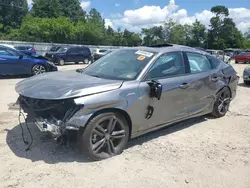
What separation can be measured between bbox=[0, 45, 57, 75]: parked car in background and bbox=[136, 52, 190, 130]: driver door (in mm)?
9114

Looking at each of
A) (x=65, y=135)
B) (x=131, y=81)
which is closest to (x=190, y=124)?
(x=131, y=81)

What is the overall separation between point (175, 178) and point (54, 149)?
1.82m

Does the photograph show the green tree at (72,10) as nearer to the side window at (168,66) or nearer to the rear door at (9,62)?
the rear door at (9,62)

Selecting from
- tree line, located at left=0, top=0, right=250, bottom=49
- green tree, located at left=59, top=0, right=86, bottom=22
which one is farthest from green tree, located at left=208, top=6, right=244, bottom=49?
green tree, located at left=59, top=0, right=86, bottom=22

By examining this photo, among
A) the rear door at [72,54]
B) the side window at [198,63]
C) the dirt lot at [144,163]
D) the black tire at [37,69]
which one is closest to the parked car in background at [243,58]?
the rear door at [72,54]

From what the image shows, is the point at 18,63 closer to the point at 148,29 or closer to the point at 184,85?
the point at 184,85

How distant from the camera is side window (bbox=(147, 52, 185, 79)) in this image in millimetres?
4496

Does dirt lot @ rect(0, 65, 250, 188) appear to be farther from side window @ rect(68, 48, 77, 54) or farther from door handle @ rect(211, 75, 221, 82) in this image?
side window @ rect(68, 48, 77, 54)

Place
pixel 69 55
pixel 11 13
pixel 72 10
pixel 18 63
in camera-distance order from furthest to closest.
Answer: pixel 72 10, pixel 11 13, pixel 69 55, pixel 18 63

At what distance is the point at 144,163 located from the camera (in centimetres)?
390

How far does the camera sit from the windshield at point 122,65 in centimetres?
438

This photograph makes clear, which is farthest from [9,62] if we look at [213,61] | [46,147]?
[213,61]

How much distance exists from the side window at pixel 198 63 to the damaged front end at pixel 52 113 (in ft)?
8.45

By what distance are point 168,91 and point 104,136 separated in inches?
52.6
